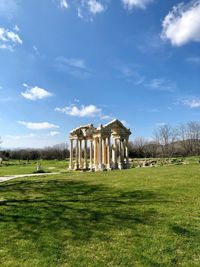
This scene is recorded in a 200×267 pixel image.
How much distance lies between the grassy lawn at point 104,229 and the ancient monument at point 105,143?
17.5 m

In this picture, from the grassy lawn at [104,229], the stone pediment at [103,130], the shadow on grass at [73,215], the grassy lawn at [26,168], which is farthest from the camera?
the grassy lawn at [26,168]

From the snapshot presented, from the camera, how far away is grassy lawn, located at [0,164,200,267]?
19.2ft

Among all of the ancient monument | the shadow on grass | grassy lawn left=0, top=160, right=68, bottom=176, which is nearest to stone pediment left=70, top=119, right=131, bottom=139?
the ancient monument

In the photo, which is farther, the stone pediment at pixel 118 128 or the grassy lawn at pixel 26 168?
the grassy lawn at pixel 26 168

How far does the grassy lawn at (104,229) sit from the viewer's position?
5855mm

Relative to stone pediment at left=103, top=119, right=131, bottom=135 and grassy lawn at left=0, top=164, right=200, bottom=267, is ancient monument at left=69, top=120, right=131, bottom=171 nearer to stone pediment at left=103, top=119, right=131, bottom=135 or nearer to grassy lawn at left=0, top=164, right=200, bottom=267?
stone pediment at left=103, top=119, right=131, bottom=135

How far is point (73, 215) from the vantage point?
8.83 m

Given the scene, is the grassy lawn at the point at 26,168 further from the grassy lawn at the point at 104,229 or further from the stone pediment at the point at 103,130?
the grassy lawn at the point at 104,229

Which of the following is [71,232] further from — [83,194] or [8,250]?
[83,194]

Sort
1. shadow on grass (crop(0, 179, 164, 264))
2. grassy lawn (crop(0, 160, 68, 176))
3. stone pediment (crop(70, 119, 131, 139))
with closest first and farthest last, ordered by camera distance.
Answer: shadow on grass (crop(0, 179, 164, 264)), stone pediment (crop(70, 119, 131, 139)), grassy lawn (crop(0, 160, 68, 176))

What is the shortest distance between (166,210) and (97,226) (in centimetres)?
236

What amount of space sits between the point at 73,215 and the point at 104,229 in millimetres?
1691

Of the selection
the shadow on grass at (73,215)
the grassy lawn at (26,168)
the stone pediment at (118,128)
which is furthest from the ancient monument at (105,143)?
the shadow on grass at (73,215)

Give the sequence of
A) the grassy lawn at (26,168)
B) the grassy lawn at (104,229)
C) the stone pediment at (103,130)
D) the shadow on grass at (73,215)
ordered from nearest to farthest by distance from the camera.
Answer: the grassy lawn at (104,229) → the shadow on grass at (73,215) → the stone pediment at (103,130) → the grassy lawn at (26,168)
